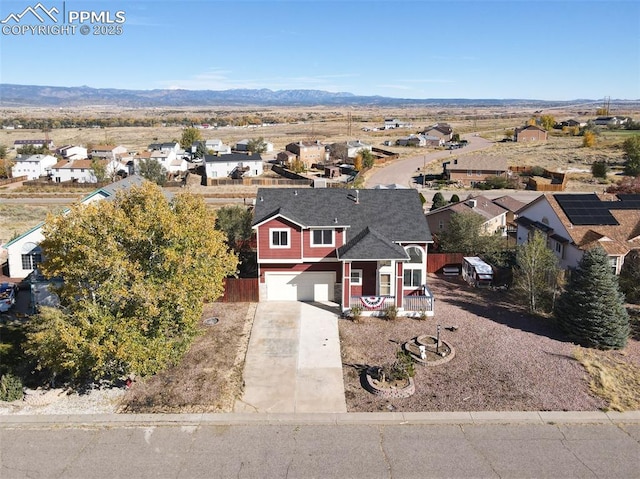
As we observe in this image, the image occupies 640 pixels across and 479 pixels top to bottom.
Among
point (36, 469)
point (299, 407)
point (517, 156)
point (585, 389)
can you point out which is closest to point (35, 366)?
point (36, 469)

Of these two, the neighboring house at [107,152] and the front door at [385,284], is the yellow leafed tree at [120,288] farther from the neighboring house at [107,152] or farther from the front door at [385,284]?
the neighboring house at [107,152]

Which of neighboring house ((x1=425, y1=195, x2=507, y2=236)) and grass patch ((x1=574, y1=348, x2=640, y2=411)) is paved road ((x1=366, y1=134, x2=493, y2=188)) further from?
grass patch ((x1=574, y1=348, x2=640, y2=411))

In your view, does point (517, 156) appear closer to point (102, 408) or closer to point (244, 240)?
point (244, 240)

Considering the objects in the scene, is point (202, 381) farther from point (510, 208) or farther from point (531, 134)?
point (531, 134)

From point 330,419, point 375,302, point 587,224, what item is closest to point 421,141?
point 587,224

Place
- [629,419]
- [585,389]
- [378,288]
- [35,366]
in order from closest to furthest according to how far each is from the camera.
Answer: [629,419] < [585,389] < [35,366] < [378,288]

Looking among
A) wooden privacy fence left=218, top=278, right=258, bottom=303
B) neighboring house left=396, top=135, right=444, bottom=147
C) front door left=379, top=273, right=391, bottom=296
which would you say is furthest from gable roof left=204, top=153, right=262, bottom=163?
front door left=379, top=273, right=391, bottom=296

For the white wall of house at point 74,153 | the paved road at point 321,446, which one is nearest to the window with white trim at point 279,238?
the paved road at point 321,446
